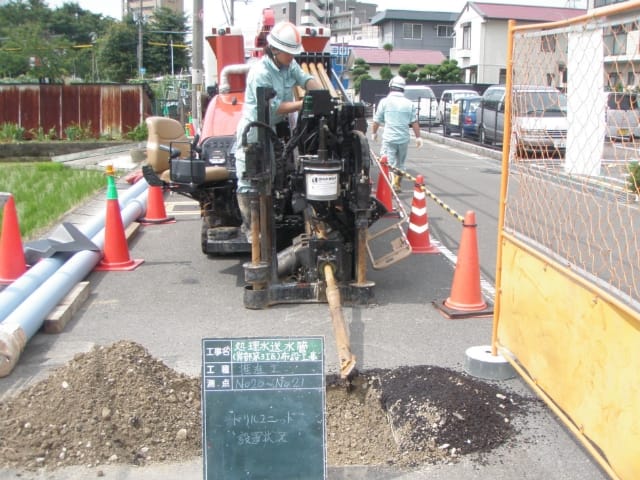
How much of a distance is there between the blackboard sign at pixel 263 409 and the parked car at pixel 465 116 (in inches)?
830

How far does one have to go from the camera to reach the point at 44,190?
44.4 ft

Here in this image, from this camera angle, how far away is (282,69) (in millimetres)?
6344

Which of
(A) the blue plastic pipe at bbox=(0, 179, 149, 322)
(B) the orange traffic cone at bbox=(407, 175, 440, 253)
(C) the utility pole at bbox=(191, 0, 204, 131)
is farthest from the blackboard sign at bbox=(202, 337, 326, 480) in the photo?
(C) the utility pole at bbox=(191, 0, 204, 131)

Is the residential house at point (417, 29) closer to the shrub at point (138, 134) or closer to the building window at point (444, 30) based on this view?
the building window at point (444, 30)

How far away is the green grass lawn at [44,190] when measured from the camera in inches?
404

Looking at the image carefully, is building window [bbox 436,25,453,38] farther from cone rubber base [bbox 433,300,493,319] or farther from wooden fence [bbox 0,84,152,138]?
cone rubber base [bbox 433,300,493,319]

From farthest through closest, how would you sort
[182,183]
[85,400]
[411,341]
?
[182,183] → [411,341] → [85,400]

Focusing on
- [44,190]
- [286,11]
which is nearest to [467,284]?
[44,190]

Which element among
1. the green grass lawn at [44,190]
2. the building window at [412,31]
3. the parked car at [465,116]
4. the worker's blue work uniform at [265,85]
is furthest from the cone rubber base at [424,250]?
the building window at [412,31]

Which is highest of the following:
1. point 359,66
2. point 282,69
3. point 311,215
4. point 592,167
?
point 359,66

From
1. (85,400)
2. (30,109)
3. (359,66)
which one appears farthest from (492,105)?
(359,66)

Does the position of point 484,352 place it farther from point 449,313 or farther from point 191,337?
point 191,337

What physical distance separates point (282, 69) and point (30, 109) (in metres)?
20.8

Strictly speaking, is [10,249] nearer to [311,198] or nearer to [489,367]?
[311,198]
